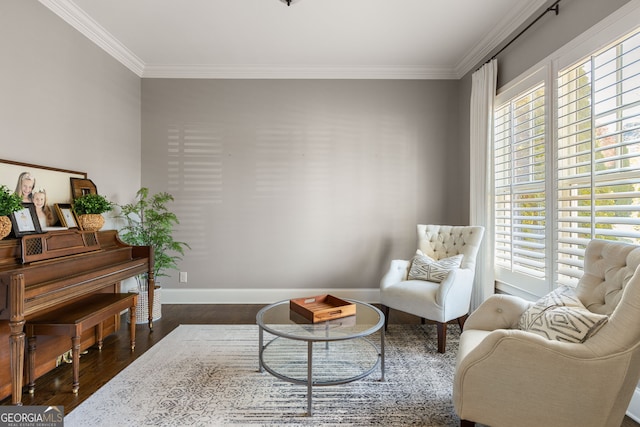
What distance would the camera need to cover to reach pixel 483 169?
3.21m

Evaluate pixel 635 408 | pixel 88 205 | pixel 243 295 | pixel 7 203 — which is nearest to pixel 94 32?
pixel 88 205

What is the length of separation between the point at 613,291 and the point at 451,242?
175 cm

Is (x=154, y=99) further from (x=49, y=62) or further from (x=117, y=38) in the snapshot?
(x=49, y=62)

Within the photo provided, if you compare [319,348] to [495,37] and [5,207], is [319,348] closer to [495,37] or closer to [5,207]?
[5,207]

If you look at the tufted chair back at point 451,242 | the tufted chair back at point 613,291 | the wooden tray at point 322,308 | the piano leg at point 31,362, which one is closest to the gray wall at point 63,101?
the piano leg at point 31,362

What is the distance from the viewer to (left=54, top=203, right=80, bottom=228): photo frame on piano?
2.61m

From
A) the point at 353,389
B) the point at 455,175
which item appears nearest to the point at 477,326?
the point at 353,389

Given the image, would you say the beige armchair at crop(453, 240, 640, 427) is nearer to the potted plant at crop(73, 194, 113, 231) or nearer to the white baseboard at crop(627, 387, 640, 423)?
the white baseboard at crop(627, 387, 640, 423)

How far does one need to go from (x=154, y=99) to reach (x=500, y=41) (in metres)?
3.88

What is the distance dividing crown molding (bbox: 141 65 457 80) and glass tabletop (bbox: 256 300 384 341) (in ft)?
9.42

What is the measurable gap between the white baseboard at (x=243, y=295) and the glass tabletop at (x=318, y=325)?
5.34ft

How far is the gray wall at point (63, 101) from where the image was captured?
233 cm

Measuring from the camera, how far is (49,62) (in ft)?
8.63

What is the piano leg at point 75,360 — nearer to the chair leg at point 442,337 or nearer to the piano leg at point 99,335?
the piano leg at point 99,335
